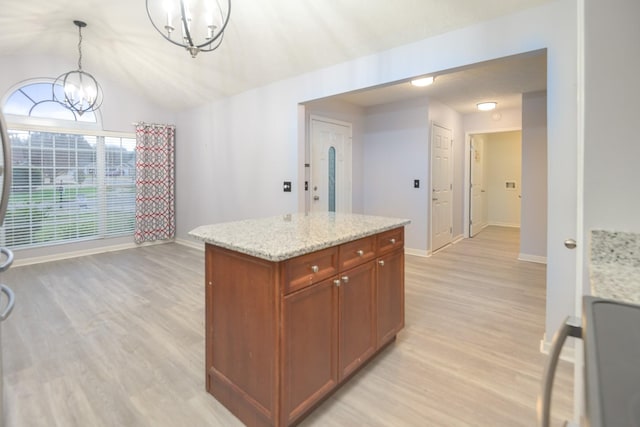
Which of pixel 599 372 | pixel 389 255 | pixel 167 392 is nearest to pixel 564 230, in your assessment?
pixel 389 255

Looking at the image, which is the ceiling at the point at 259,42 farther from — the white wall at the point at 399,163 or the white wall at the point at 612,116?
A: the white wall at the point at 612,116

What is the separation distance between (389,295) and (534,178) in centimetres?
382

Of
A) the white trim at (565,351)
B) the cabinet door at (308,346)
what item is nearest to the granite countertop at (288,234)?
the cabinet door at (308,346)

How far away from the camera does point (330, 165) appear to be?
4.85m

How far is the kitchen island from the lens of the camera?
1.39 m

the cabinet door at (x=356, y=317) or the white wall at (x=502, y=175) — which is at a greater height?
the white wall at (x=502, y=175)

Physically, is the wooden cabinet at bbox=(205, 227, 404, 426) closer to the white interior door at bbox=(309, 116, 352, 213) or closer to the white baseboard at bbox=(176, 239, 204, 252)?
the white interior door at bbox=(309, 116, 352, 213)

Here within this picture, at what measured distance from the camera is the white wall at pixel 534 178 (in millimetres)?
4488

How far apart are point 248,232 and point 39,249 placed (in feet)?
15.2

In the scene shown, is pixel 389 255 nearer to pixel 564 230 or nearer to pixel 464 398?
pixel 464 398

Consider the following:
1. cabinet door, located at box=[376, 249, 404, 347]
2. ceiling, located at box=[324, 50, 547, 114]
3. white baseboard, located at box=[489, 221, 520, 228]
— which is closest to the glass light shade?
ceiling, located at box=[324, 50, 547, 114]

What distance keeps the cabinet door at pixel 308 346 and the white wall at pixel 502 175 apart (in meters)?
7.33

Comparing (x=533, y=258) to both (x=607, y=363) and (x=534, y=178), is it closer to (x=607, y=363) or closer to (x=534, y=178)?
(x=534, y=178)

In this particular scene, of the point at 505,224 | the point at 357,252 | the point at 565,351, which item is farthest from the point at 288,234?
the point at 505,224
